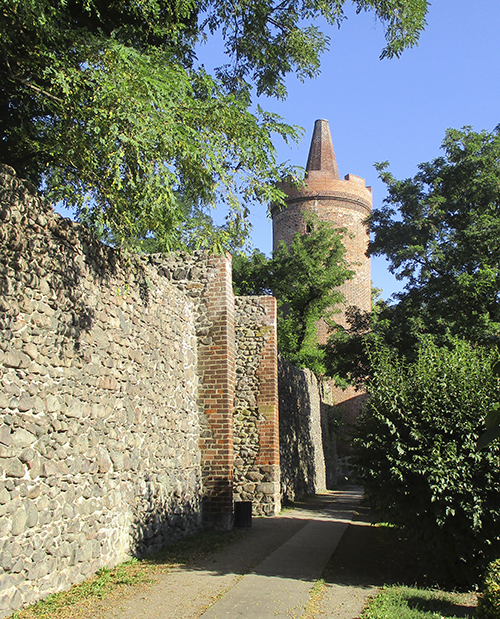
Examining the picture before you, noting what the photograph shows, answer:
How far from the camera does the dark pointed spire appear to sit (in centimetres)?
3453

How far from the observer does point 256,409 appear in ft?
42.5

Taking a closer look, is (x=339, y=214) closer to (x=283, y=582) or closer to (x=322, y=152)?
(x=322, y=152)

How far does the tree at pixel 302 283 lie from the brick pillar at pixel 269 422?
11881mm

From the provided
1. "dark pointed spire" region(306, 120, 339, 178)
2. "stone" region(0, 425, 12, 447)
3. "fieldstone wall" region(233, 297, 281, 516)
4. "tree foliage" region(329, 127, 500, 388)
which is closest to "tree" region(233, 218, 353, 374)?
"tree foliage" region(329, 127, 500, 388)

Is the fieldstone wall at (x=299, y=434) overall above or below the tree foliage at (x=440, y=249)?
below

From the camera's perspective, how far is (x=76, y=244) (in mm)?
6590

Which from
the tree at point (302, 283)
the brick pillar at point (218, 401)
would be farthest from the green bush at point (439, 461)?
the tree at point (302, 283)

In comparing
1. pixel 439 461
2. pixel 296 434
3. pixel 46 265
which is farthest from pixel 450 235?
pixel 46 265

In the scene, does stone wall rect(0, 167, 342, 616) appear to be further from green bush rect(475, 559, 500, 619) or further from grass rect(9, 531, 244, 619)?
green bush rect(475, 559, 500, 619)

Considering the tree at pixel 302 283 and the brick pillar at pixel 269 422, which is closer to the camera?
the brick pillar at pixel 269 422

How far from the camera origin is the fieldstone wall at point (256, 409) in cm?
1273

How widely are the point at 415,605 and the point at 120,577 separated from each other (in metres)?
3.22

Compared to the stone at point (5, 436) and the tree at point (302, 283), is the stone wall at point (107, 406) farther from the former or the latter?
the tree at point (302, 283)

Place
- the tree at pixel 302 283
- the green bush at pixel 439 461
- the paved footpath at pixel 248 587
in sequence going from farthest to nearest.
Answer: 1. the tree at pixel 302 283
2. the green bush at pixel 439 461
3. the paved footpath at pixel 248 587
